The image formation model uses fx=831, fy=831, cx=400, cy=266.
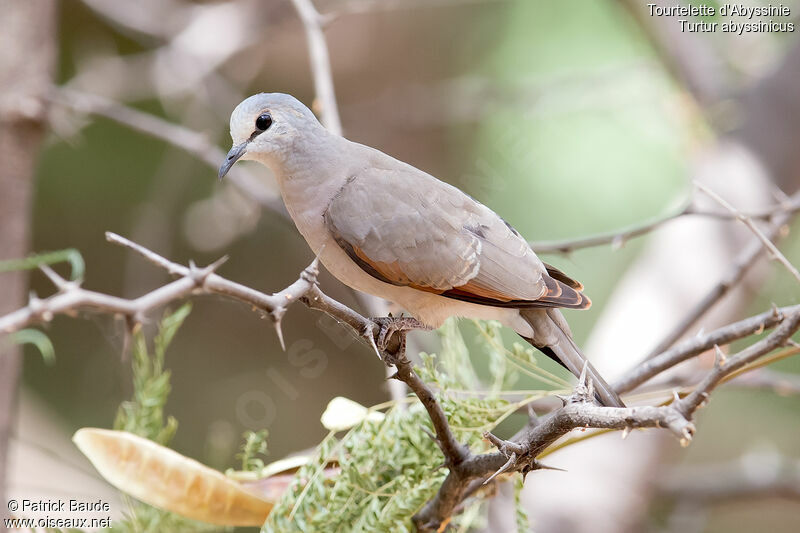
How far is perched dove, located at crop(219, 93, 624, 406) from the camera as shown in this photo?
1175 millimetres

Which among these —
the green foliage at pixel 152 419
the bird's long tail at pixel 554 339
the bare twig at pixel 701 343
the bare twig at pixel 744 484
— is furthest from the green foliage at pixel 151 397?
the bare twig at pixel 744 484

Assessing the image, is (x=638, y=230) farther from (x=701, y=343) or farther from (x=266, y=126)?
(x=266, y=126)

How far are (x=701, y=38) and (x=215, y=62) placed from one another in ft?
5.79

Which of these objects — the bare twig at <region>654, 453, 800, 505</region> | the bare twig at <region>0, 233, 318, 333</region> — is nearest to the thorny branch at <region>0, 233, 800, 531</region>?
the bare twig at <region>0, 233, 318, 333</region>

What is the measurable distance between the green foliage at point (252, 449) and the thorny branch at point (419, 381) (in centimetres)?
20

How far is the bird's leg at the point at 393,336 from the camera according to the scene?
0.98 meters

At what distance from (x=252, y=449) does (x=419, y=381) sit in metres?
0.31

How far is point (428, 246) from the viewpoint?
3.91ft

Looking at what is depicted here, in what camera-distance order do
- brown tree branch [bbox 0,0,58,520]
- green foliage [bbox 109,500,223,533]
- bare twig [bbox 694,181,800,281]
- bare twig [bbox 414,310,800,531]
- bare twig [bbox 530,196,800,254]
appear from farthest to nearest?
brown tree branch [bbox 0,0,58,520] < bare twig [bbox 530,196,800,254] < green foliage [bbox 109,500,223,533] < bare twig [bbox 694,181,800,281] < bare twig [bbox 414,310,800,531]

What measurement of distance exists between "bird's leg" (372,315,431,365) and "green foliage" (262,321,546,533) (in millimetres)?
42

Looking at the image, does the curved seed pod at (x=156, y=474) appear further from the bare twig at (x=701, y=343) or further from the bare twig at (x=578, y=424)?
the bare twig at (x=701, y=343)

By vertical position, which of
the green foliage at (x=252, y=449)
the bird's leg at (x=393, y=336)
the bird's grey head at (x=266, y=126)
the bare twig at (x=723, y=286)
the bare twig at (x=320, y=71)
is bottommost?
the green foliage at (x=252, y=449)

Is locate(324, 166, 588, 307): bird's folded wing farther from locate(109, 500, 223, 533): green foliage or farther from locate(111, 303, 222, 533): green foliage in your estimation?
locate(109, 500, 223, 533): green foliage

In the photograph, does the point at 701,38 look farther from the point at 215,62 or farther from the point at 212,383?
the point at 212,383
